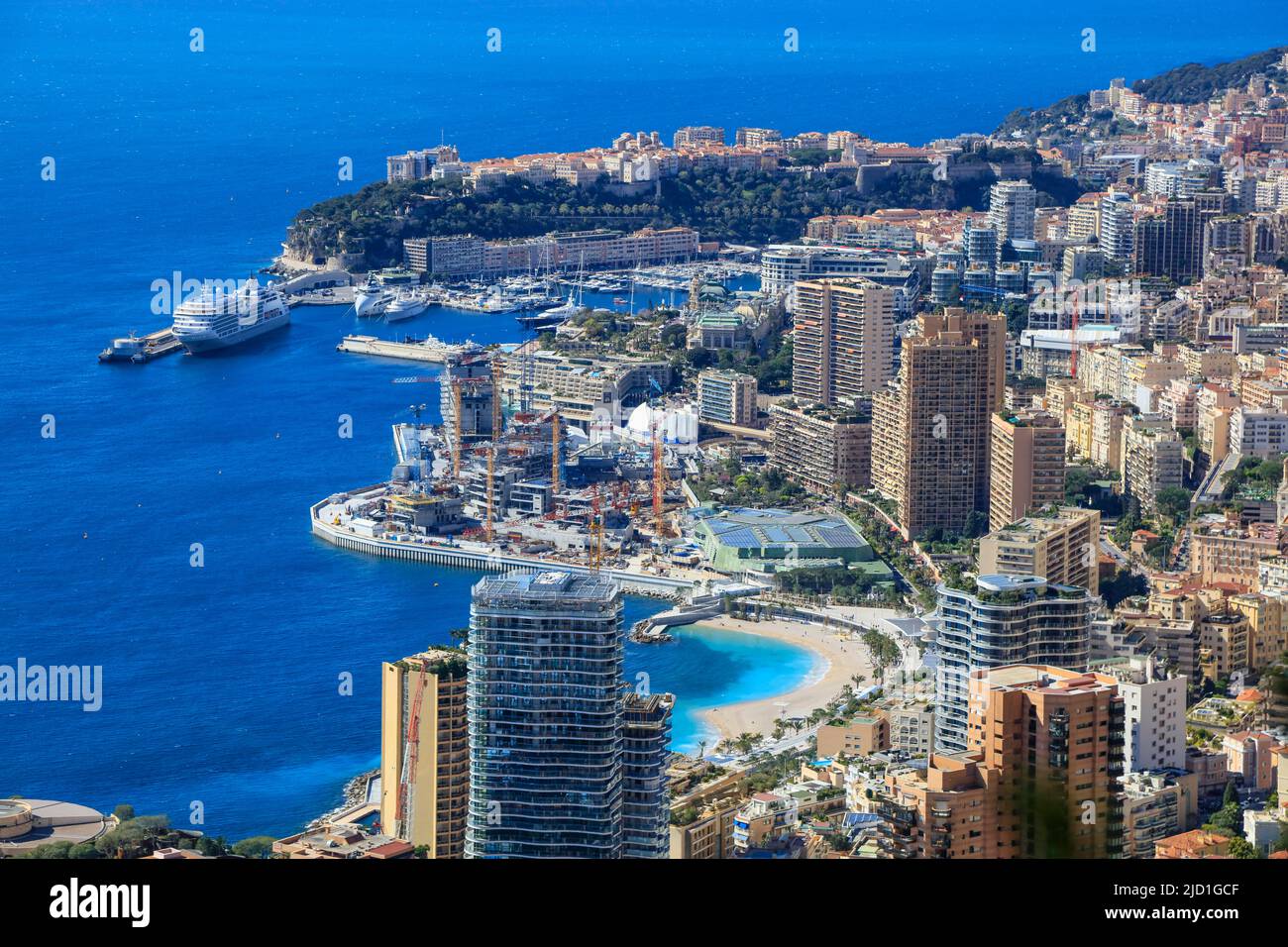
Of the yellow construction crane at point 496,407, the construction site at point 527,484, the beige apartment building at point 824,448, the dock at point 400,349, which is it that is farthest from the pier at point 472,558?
the dock at point 400,349

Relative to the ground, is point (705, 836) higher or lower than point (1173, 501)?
lower

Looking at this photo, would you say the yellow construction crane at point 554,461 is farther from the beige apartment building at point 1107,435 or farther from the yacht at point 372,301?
the yacht at point 372,301

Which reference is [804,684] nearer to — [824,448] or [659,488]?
[659,488]

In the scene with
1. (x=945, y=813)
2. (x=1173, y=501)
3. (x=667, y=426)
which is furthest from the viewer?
(x=667, y=426)

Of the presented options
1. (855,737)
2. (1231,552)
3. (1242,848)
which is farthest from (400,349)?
(1242,848)

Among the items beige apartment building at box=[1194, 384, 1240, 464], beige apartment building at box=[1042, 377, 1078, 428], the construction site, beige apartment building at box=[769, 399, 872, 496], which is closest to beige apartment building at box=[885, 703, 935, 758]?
the construction site

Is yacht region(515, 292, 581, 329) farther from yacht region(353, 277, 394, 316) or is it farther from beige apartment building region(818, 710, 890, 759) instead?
beige apartment building region(818, 710, 890, 759)
